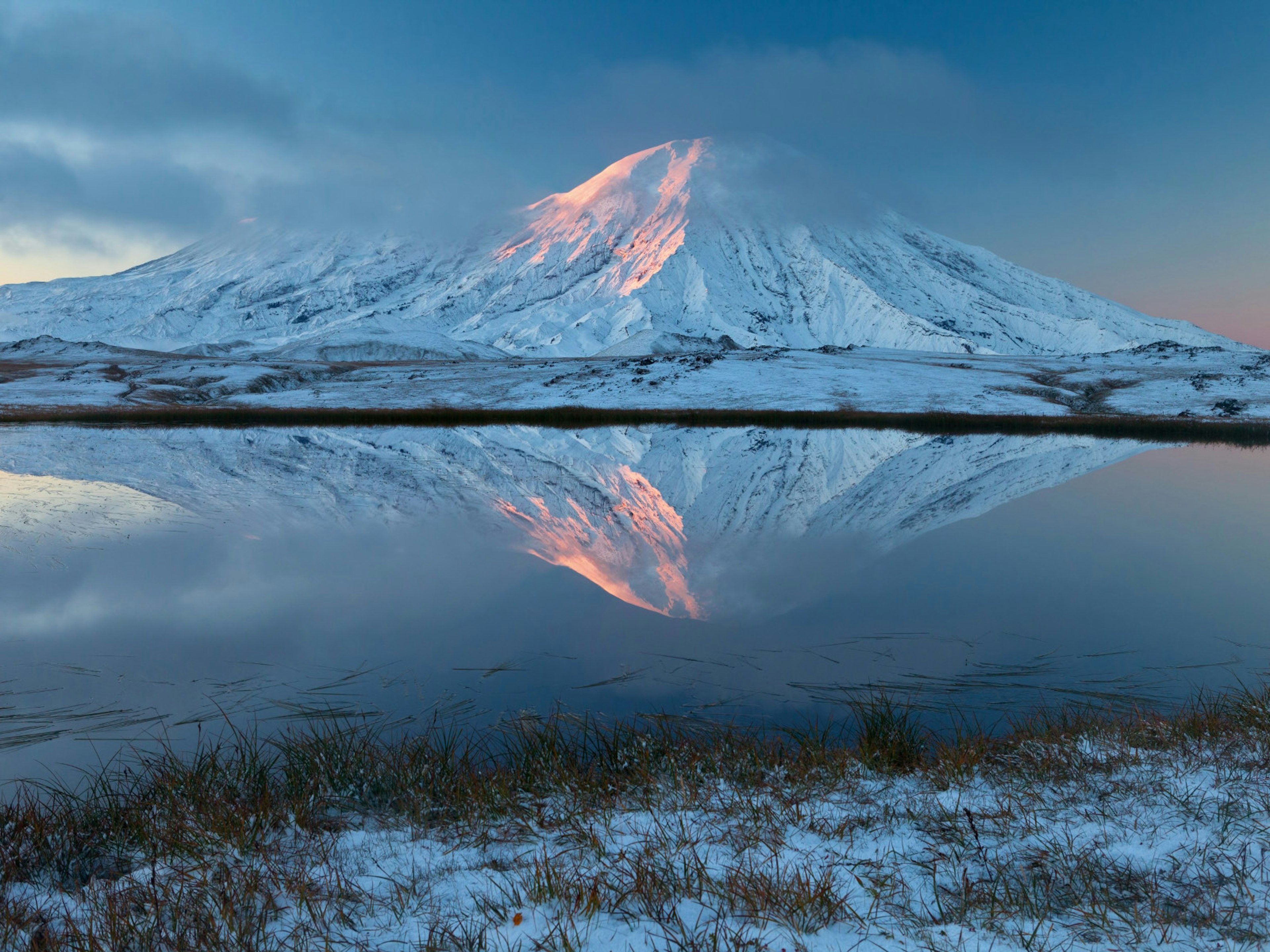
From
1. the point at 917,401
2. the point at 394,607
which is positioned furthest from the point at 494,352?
the point at 394,607

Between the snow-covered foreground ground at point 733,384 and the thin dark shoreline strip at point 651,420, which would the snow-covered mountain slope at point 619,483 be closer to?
the thin dark shoreline strip at point 651,420

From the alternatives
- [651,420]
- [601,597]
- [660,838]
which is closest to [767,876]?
[660,838]

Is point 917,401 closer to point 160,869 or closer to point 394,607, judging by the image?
point 394,607

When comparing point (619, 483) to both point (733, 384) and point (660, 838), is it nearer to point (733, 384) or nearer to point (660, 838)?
point (660, 838)

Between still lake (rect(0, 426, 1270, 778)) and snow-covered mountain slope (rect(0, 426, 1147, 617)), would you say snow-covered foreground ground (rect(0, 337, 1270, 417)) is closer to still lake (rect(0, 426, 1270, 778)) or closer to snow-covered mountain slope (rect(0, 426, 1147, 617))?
snow-covered mountain slope (rect(0, 426, 1147, 617))

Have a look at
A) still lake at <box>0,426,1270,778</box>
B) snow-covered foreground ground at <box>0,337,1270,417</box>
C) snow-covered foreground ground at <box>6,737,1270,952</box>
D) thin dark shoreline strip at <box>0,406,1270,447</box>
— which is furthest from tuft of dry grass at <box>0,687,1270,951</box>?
snow-covered foreground ground at <box>0,337,1270,417</box>

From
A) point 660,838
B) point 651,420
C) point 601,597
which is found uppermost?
point 651,420
